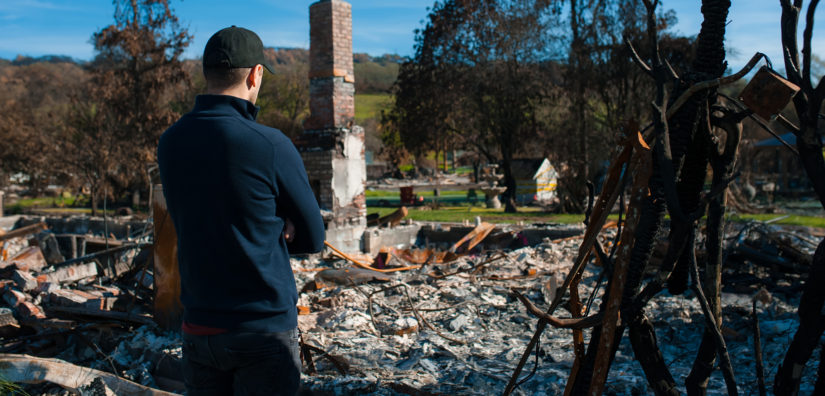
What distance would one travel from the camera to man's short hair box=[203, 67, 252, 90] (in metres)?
2.05

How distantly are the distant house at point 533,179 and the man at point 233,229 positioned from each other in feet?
68.3

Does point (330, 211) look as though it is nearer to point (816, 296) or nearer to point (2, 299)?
point (2, 299)

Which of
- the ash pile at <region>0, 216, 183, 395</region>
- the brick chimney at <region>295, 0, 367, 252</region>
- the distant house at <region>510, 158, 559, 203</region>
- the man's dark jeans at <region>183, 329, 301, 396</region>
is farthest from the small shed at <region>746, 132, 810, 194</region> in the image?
the man's dark jeans at <region>183, 329, 301, 396</region>

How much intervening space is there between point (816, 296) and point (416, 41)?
21669 millimetres

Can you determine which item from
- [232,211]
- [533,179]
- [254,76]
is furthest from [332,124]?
[533,179]

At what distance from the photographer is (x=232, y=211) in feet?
6.42

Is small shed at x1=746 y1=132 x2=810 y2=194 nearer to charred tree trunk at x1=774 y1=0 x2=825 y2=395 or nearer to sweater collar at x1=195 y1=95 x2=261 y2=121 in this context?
charred tree trunk at x1=774 y1=0 x2=825 y2=395

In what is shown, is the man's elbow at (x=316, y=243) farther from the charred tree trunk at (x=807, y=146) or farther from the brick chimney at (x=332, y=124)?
the brick chimney at (x=332, y=124)

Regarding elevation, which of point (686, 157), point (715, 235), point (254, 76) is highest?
point (254, 76)

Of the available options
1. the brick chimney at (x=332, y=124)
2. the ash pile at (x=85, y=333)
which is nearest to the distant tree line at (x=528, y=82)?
the brick chimney at (x=332, y=124)

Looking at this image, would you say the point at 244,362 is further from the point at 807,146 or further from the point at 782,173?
the point at 782,173

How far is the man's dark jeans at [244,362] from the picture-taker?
1.92m

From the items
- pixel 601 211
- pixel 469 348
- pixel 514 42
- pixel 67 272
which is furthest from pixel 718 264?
pixel 514 42

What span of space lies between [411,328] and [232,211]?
367 centimetres
